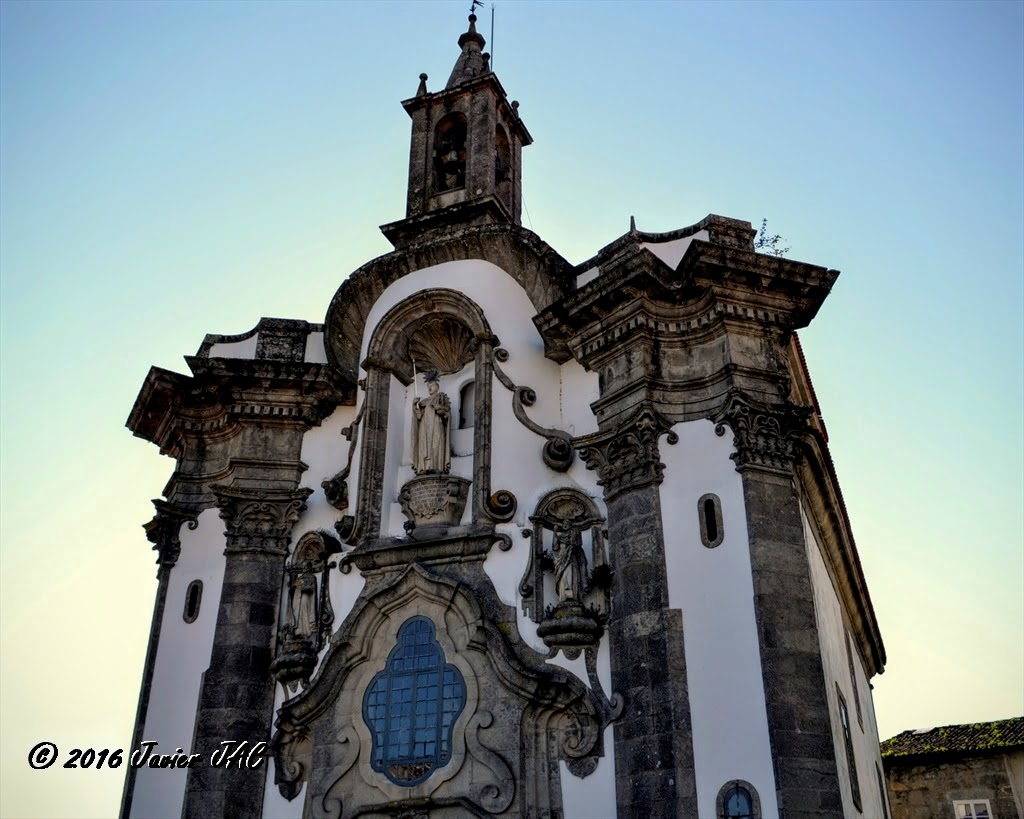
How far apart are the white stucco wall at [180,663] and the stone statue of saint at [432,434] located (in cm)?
315

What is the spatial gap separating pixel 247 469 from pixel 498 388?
153 inches

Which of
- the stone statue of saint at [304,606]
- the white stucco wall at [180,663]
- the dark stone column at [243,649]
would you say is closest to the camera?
the dark stone column at [243,649]

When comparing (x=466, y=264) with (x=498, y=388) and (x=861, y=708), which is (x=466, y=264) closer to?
(x=498, y=388)

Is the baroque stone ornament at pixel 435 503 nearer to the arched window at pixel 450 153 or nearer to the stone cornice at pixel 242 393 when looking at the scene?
the stone cornice at pixel 242 393

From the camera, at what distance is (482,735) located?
1231cm

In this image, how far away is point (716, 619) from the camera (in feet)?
37.6

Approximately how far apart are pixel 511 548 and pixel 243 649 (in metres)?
3.85

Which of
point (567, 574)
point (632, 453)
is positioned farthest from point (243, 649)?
point (632, 453)

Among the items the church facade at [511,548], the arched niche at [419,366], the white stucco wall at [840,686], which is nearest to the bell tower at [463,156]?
the church facade at [511,548]

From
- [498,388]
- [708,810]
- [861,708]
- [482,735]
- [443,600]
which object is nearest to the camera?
[708,810]

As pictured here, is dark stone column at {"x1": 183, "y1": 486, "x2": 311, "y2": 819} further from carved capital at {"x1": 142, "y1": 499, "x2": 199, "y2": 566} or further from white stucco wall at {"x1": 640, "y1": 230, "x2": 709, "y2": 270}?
white stucco wall at {"x1": 640, "y1": 230, "x2": 709, "y2": 270}

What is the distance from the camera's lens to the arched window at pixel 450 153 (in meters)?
18.4

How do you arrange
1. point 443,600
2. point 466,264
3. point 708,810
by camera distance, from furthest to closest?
point 466,264 → point 443,600 → point 708,810

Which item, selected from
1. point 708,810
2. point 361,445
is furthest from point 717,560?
point 361,445
